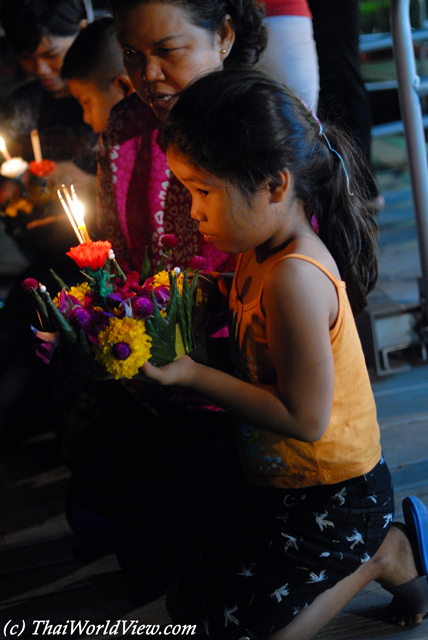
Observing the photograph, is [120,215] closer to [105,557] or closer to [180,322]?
[180,322]

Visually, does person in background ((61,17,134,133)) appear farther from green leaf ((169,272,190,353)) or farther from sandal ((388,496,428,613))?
sandal ((388,496,428,613))

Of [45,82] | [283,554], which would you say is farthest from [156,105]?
[45,82]

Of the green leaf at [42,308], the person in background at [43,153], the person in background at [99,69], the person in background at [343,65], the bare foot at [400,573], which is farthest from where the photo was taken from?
the person in background at [343,65]

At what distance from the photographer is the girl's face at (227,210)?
37.5 inches

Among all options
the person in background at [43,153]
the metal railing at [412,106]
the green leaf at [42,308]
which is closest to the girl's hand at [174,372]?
the green leaf at [42,308]

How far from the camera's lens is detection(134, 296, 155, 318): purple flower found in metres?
0.92

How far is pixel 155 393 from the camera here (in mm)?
1431

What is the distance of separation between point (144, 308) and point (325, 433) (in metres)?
0.39

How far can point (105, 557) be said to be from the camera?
148cm

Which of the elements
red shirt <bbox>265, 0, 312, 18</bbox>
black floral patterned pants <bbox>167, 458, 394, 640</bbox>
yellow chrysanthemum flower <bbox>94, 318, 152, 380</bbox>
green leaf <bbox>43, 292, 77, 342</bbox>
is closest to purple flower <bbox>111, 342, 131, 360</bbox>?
yellow chrysanthemum flower <bbox>94, 318, 152, 380</bbox>

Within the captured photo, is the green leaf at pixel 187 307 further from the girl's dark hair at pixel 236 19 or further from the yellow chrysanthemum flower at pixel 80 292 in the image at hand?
the girl's dark hair at pixel 236 19

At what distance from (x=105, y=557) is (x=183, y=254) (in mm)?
Result: 776

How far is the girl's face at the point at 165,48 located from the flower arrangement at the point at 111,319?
0.40 meters

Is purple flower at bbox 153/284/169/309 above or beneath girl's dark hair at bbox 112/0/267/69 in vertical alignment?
beneath
